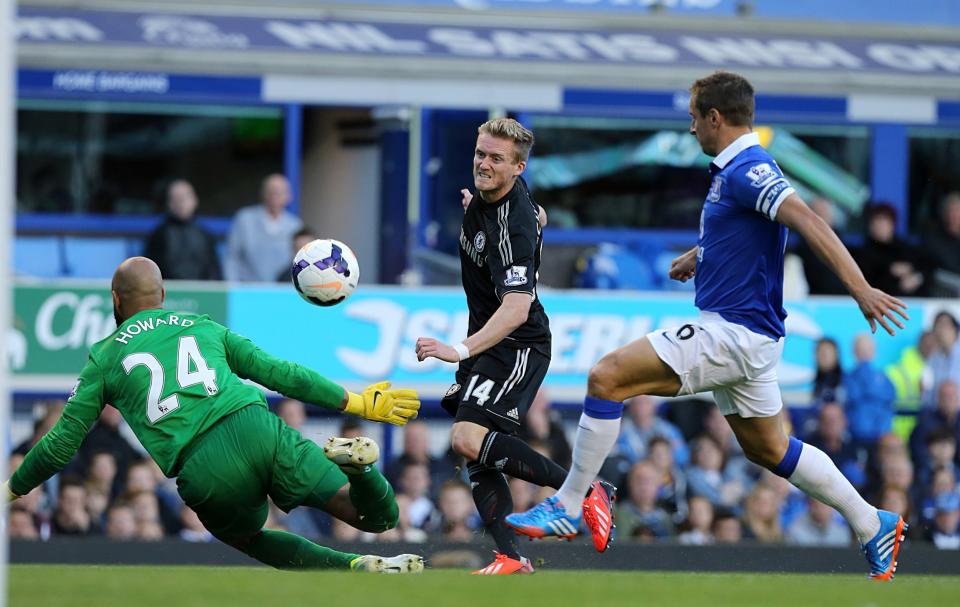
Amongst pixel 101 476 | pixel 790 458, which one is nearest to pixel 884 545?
pixel 790 458

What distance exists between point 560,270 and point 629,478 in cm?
280

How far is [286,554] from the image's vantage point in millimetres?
8391

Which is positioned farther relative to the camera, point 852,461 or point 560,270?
point 560,270

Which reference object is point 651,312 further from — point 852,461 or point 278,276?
point 278,276

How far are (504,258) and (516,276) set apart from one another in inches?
4.6

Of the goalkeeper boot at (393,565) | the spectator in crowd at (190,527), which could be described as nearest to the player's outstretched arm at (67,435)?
the goalkeeper boot at (393,565)

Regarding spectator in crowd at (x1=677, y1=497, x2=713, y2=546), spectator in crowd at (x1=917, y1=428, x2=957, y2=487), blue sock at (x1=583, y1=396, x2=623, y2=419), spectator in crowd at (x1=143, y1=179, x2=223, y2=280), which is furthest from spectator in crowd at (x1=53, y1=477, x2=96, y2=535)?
spectator in crowd at (x1=917, y1=428, x2=957, y2=487)

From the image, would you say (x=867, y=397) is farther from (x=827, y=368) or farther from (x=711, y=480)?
(x=711, y=480)

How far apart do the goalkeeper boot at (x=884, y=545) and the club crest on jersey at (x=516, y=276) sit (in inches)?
78.6

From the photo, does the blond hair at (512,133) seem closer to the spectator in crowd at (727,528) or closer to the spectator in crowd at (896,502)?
the spectator in crowd at (727,528)

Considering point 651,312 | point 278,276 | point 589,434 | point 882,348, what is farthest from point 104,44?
point 589,434

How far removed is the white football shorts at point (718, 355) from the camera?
7582 mm

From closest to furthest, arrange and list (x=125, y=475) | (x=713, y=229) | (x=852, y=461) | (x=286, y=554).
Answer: (x=713, y=229), (x=286, y=554), (x=125, y=475), (x=852, y=461)

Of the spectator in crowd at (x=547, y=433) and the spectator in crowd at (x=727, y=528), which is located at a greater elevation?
the spectator in crowd at (x=547, y=433)
